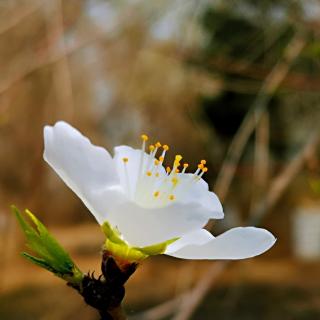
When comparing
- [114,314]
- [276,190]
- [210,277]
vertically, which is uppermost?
[276,190]

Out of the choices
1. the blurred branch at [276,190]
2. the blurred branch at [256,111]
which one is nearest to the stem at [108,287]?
the blurred branch at [276,190]

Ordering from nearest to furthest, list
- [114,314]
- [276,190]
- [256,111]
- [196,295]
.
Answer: [114,314] → [196,295] → [276,190] → [256,111]

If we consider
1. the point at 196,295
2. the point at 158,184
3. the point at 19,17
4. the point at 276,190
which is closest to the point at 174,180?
the point at 158,184

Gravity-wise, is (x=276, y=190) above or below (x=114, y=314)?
above

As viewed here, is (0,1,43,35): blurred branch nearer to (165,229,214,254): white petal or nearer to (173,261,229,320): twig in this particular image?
(173,261,229,320): twig

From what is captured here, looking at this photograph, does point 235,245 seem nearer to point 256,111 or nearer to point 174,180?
point 174,180

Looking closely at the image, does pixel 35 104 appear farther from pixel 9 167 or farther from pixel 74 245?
pixel 74 245

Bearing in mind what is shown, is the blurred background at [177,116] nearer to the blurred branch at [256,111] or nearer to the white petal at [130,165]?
the blurred branch at [256,111]
